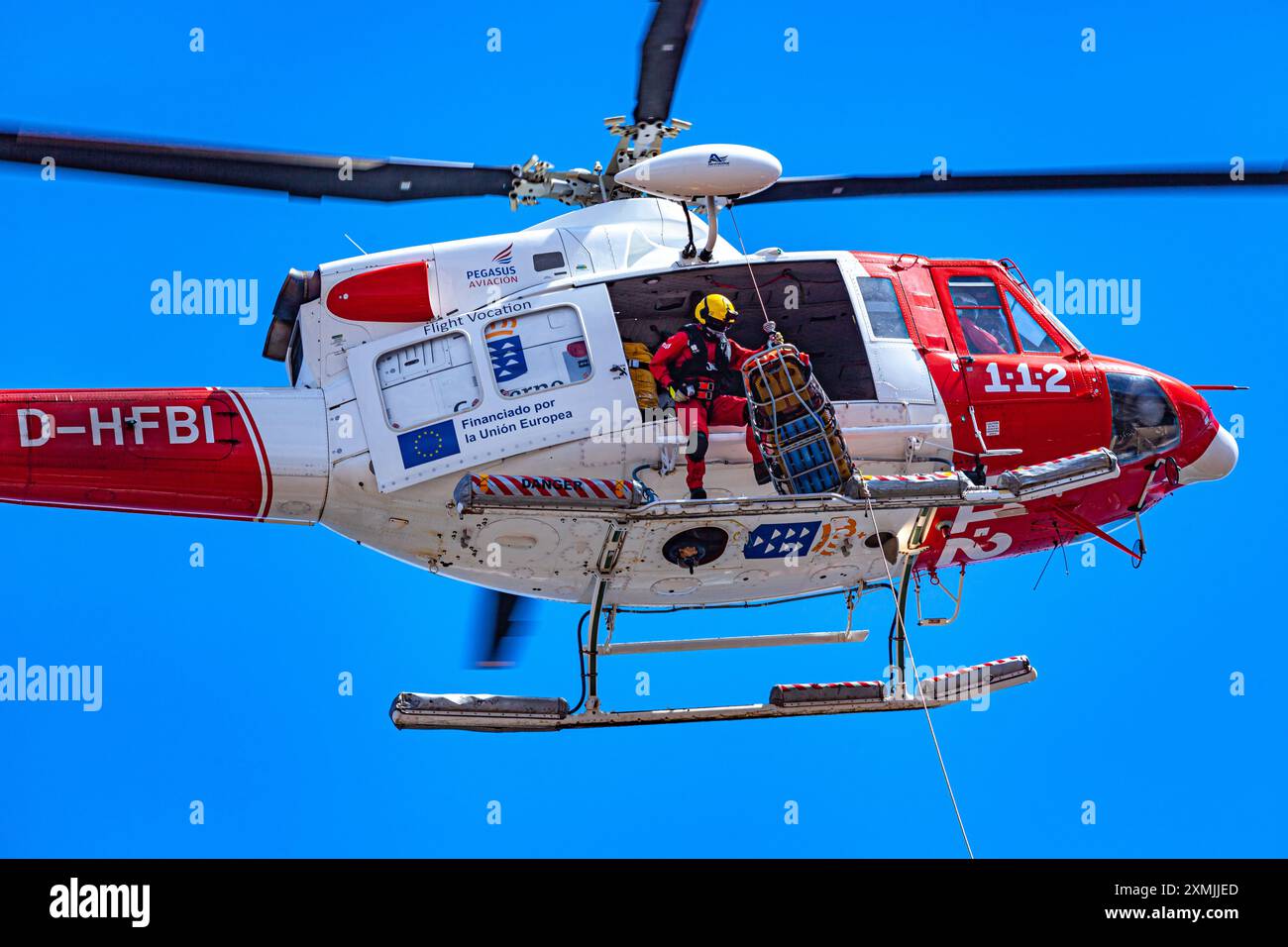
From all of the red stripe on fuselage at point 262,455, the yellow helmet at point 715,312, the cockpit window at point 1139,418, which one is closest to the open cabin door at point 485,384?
the yellow helmet at point 715,312

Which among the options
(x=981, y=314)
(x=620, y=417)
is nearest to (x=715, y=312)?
(x=620, y=417)

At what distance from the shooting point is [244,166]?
12656mm

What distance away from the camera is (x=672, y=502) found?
12.9 meters

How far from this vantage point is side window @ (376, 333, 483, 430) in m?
13.3

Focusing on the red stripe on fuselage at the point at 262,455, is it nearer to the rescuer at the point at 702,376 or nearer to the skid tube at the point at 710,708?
the skid tube at the point at 710,708

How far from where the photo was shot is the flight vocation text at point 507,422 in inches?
523

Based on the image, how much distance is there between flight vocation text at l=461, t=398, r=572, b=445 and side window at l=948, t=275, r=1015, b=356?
343cm

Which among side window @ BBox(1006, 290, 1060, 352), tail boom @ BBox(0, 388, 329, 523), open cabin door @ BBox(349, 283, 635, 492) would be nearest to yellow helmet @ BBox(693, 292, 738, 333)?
open cabin door @ BBox(349, 283, 635, 492)

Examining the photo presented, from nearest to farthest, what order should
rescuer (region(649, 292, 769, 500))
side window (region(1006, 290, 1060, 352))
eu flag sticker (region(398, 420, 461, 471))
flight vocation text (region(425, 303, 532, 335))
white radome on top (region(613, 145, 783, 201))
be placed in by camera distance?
white radome on top (region(613, 145, 783, 201)) < eu flag sticker (region(398, 420, 461, 471)) < rescuer (region(649, 292, 769, 500)) < flight vocation text (region(425, 303, 532, 335)) < side window (region(1006, 290, 1060, 352))

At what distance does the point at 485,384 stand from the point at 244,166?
7.55ft

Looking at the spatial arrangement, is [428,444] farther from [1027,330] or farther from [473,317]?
[1027,330]

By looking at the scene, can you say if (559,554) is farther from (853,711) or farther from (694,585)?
(853,711)

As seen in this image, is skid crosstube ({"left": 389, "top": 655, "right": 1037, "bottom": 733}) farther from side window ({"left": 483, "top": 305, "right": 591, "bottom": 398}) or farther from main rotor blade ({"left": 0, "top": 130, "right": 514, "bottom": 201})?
main rotor blade ({"left": 0, "top": 130, "right": 514, "bottom": 201})
